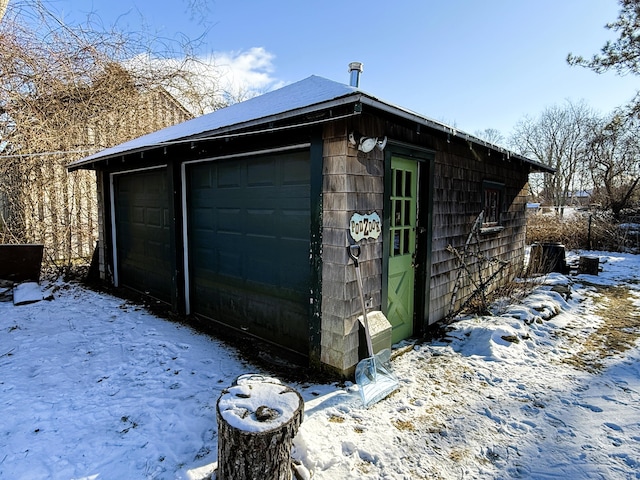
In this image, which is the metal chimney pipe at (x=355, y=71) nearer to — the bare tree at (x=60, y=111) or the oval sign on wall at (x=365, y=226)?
the oval sign on wall at (x=365, y=226)

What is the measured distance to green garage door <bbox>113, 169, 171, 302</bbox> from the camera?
5.45 m

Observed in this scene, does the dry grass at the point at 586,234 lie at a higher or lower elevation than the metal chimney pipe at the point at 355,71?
lower

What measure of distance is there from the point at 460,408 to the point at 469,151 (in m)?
3.72

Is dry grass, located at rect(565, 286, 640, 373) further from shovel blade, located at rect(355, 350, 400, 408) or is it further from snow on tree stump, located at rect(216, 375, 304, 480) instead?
snow on tree stump, located at rect(216, 375, 304, 480)

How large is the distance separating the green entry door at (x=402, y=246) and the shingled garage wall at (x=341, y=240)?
0.58 meters

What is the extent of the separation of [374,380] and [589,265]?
8.03m

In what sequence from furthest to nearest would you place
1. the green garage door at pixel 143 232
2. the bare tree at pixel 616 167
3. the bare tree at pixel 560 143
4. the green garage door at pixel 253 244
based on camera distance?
the bare tree at pixel 560 143
the bare tree at pixel 616 167
the green garage door at pixel 143 232
the green garage door at pixel 253 244

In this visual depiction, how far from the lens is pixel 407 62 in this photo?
7410 mm

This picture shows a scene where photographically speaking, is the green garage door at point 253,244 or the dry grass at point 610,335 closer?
the green garage door at point 253,244

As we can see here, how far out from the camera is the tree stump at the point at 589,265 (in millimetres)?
8188

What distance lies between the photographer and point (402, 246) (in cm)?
398

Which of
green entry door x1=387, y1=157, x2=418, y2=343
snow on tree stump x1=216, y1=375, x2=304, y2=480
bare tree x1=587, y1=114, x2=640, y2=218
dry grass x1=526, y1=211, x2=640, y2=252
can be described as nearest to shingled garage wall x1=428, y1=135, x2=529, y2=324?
green entry door x1=387, y1=157, x2=418, y2=343

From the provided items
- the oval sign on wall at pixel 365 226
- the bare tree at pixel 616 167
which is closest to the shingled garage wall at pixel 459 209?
the oval sign on wall at pixel 365 226

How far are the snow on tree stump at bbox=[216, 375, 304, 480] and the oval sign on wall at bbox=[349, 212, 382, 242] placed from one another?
160cm
